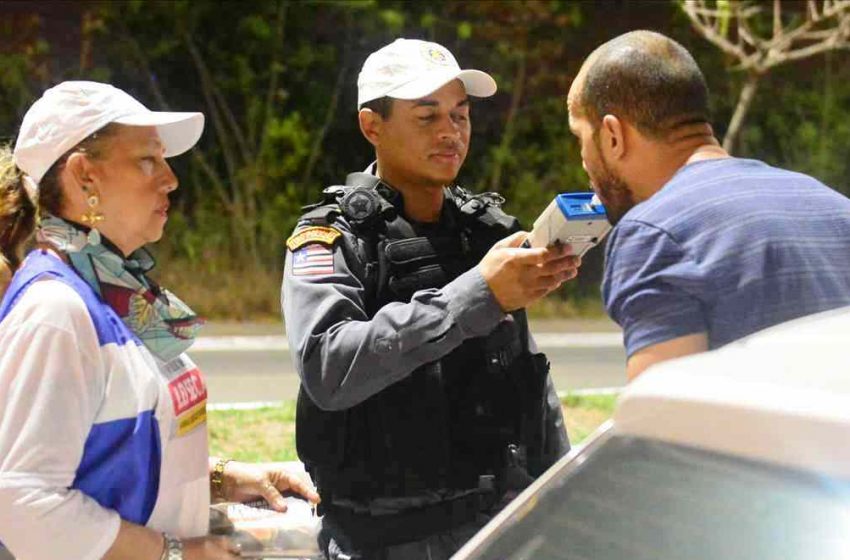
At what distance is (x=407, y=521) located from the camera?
8.82 feet

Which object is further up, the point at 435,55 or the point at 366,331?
the point at 435,55

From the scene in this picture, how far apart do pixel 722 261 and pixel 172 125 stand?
119 cm

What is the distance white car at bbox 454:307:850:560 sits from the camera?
1.39 meters

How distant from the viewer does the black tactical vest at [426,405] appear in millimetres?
2678

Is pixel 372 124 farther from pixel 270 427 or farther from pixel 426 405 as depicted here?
pixel 270 427

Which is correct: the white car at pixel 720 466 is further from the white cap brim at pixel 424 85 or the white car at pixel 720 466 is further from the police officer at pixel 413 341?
the white cap brim at pixel 424 85

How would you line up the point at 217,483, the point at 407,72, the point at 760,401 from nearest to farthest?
1. the point at 760,401
2. the point at 217,483
3. the point at 407,72

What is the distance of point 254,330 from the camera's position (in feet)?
41.6

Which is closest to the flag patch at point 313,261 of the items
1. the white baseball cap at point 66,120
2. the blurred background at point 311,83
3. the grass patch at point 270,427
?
the white baseball cap at point 66,120

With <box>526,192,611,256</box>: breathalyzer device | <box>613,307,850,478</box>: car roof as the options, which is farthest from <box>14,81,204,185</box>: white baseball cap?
<box>613,307,850,478</box>: car roof

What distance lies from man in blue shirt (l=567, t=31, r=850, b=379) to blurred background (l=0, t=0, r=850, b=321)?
493 inches

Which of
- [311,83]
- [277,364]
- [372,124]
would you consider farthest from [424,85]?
[311,83]

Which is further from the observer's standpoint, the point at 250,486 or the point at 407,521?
the point at 250,486

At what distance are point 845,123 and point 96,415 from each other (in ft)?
48.6
